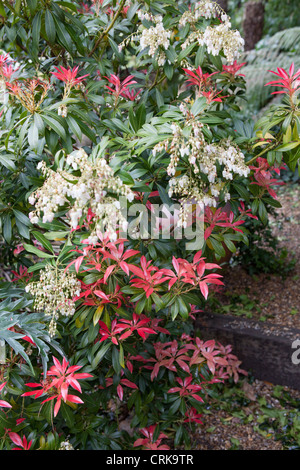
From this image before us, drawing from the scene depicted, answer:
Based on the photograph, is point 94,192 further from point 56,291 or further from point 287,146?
point 287,146

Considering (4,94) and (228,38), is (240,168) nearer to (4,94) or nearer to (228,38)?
(228,38)

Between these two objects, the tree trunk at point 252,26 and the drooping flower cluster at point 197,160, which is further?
the tree trunk at point 252,26

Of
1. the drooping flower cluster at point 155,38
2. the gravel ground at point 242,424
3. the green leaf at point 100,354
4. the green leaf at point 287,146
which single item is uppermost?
the drooping flower cluster at point 155,38

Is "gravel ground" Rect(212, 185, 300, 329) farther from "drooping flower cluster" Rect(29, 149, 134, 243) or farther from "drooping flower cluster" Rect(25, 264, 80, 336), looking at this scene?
"drooping flower cluster" Rect(29, 149, 134, 243)

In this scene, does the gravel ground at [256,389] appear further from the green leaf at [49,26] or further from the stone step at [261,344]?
the green leaf at [49,26]

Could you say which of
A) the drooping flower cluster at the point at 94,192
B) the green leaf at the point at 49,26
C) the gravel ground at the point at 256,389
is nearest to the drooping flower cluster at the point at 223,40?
the green leaf at the point at 49,26

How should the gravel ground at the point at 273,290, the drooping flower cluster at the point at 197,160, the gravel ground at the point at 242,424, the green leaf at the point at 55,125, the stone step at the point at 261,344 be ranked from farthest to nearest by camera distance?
the gravel ground at the point at 273,290, the stone step at the point at 261,344, the gravel ground at the point at 242,424, the green leaf at the point at 55,125, the drooping flower cluster at the point at 197,160

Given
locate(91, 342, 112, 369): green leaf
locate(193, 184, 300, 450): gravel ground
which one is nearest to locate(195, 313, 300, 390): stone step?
locate(193, 184, 300, 450): gravel ground

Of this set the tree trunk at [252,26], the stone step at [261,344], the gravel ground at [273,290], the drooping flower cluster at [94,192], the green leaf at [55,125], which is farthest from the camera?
the tree trunk at [252,26]

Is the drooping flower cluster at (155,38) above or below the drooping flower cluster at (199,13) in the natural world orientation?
below

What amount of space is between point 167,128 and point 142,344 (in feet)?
3.12

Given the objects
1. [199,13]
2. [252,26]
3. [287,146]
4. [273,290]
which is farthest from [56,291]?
[252,26]

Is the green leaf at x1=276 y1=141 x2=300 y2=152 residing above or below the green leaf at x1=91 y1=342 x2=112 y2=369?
above
